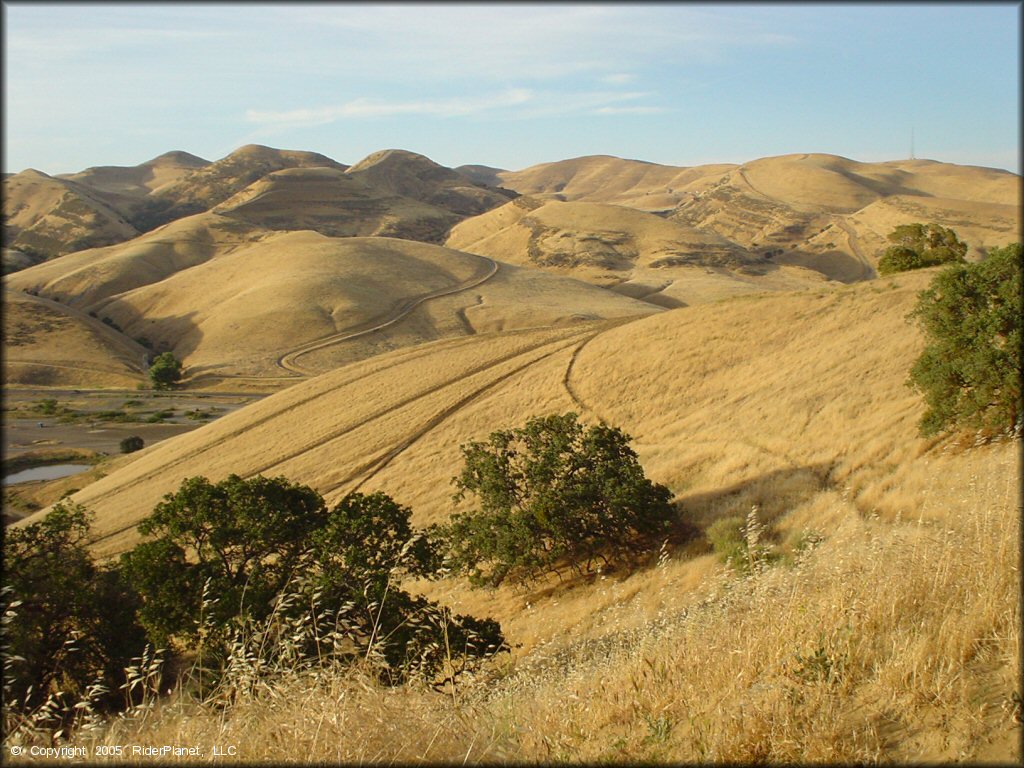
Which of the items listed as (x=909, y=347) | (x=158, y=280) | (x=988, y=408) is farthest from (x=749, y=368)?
(x=158, y=280)

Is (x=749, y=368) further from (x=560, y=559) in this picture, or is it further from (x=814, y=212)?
(x=814, y=212)

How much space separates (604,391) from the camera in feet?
95.0

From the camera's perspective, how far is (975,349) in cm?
1588

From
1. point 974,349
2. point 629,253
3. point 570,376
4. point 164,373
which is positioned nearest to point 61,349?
point 164,373

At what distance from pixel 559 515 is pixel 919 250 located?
27713 mm

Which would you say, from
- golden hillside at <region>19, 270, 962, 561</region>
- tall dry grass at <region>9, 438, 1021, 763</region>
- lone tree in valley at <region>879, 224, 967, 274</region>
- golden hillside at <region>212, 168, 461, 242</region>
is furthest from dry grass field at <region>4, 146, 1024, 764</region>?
golden hillside at <region>212, 168, 461, 242</region>

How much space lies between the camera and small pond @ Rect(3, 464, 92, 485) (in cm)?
3731

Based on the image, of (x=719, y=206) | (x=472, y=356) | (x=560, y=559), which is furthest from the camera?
(x=719, y=206)

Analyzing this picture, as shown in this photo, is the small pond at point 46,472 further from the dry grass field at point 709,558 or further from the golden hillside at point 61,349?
the golden hillside at point 61,349

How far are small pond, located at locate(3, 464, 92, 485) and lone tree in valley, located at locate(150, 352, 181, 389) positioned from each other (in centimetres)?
2229

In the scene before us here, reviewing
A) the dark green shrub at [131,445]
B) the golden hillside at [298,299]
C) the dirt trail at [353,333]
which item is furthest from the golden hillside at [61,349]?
the dark green shrub at [131,445]

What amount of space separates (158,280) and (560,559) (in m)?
99.3

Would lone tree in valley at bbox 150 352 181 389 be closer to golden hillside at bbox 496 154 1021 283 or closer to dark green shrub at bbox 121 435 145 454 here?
dark green shrub at bbox 121 435 145 454

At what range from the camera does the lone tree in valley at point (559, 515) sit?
15398 mm
